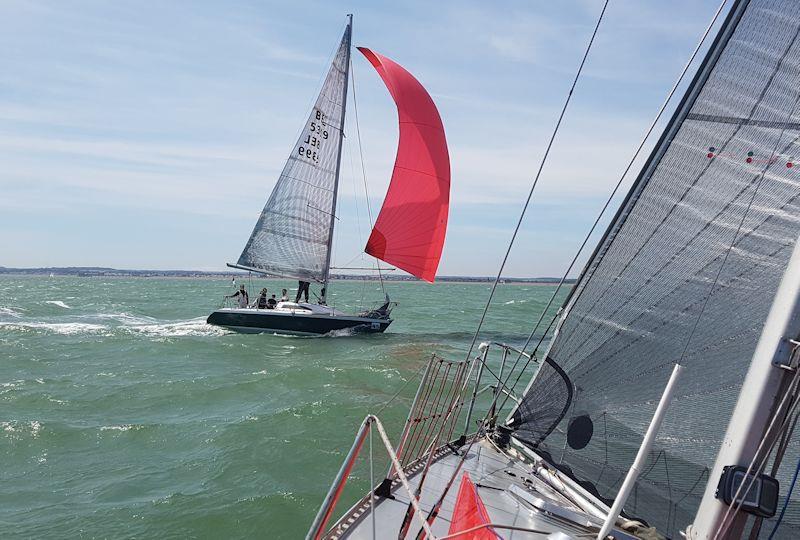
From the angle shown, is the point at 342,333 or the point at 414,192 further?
the point at 342,333

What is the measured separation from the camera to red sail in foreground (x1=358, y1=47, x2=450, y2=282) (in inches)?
680

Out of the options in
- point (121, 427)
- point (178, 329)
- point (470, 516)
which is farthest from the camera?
point (178, 329)

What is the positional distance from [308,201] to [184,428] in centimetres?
1290

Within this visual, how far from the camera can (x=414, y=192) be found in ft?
56.5

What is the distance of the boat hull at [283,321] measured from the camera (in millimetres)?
20312

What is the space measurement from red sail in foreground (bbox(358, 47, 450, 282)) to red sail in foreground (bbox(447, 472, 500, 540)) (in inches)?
548

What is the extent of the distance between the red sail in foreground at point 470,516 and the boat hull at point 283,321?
55.5 feet

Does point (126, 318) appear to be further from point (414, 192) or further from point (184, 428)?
point (184, 428)

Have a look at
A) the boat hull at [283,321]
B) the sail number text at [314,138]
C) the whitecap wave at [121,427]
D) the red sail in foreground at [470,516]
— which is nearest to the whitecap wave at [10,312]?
the boat hull at [283,321]

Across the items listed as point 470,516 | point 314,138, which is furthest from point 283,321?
point 470,516

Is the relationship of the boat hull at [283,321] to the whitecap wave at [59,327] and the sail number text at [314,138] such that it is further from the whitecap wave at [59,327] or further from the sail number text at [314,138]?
the sail number text at [314,138]

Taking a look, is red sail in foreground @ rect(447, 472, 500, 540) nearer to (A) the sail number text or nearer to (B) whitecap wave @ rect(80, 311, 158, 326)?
(A) the sail number text

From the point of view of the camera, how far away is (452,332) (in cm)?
2383

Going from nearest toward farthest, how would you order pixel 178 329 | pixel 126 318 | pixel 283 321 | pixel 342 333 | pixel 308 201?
pixel 283 321, pixel 342 333, pixel 308 201, pixel 178 329, pixel 126 318
